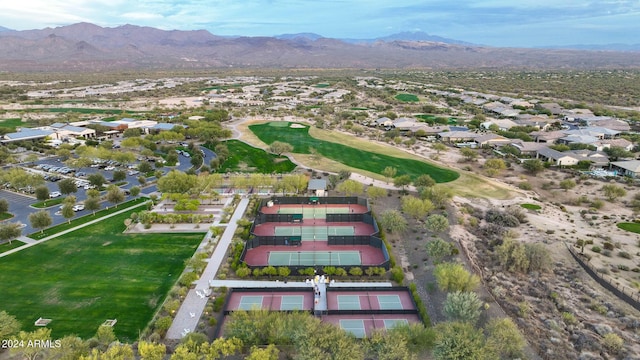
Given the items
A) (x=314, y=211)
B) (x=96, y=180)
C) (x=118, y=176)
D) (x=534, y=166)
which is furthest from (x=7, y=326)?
(x=534, y=166)

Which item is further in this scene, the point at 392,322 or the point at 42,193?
the point at 42,193

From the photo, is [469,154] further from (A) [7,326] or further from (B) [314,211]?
(A) [7,326]

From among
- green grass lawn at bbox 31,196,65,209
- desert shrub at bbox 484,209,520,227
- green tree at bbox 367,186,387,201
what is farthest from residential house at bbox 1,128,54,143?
desert shrub at bbox 484,209,520,227

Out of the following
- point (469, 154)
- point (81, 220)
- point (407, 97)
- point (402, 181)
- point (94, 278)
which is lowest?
point (94, 278)

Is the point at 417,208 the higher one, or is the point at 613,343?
the point at 417,208

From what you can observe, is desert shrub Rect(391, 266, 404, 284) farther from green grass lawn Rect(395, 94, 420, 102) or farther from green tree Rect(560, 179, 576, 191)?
green grass lawn Rect(395, 94, 420, 102)

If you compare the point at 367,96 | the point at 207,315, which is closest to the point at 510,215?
the point at 207,315

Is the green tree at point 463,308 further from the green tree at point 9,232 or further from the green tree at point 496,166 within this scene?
the green tree at point 496,166
